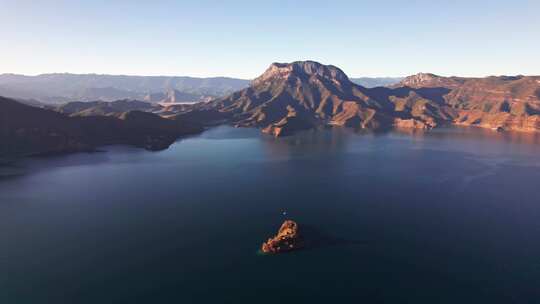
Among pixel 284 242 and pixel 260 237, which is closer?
pixel 284 242

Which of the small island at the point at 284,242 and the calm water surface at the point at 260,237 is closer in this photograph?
the calm water surface at the point at 260,237

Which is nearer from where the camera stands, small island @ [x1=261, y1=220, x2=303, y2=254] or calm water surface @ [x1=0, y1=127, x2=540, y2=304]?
calm water surface @ [x1=0, y1=127, x2=540, y2=304]

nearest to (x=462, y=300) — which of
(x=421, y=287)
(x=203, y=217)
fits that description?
(x=421, y=287)

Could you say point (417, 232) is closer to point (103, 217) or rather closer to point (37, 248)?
point (103, 217)

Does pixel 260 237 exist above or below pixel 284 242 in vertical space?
below
